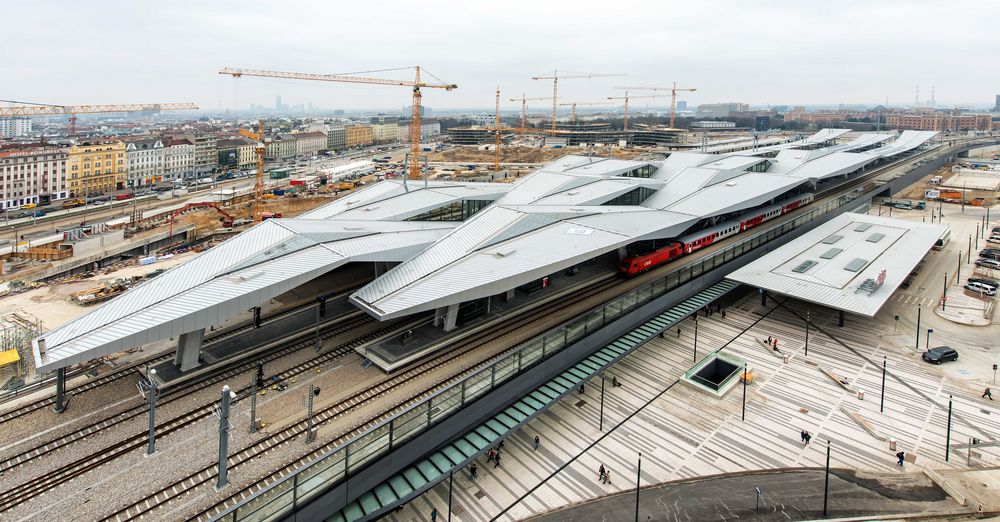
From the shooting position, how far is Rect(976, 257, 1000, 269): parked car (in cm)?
5566

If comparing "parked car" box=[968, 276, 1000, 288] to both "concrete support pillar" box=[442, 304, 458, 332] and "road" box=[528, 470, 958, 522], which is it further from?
"concrete support pillar" box=[442, 304, 458, 332]

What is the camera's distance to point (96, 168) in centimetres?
12006

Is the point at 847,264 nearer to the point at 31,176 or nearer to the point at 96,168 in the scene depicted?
the point at 31,176

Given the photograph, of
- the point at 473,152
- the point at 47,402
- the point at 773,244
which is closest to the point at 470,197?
the point at 773,244

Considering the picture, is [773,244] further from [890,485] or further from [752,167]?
[890,485]

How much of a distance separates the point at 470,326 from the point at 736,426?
1486 centimetres

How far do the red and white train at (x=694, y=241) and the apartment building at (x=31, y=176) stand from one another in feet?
373

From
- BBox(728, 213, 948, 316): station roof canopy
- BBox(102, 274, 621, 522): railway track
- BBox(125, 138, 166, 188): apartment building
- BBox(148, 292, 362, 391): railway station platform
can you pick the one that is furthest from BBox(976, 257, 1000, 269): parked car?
BBox(125, 138, 166, 188): apartment building

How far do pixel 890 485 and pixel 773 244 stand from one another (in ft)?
105

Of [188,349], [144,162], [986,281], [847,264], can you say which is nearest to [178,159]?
[144,162]

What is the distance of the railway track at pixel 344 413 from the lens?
19.1 meters

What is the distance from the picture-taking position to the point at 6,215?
9019 centimetres

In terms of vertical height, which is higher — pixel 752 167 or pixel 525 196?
pixel 752 167

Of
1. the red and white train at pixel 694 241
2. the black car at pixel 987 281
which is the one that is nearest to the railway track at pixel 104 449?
the red and white train at pixel 694 241
